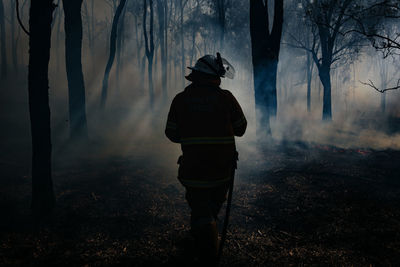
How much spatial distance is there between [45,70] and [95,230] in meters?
2.30

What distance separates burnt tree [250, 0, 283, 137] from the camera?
8602 millimetres

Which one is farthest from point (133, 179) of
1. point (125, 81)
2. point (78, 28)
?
point (125, 81)

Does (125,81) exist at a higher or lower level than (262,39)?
higher

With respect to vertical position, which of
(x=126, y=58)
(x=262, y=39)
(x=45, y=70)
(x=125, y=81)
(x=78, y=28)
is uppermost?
(x=126, y=58)

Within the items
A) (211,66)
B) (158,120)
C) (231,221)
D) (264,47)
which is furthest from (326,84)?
(211,66)

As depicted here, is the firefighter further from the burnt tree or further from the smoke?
the burnt tree

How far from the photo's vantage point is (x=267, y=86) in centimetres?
898

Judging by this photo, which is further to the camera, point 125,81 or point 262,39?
point 125,81

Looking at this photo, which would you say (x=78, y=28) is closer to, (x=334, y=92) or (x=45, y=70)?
(x=45, y=70)

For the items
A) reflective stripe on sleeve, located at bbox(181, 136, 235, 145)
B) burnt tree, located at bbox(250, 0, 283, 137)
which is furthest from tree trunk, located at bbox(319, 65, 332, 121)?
reflective stripe on sleeve, located at bbox(181, 136, 235, 145)

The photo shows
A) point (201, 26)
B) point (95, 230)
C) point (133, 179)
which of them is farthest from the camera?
point (201, 26)

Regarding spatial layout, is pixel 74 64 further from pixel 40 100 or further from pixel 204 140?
pixel 204 140

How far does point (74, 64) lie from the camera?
29.8ft

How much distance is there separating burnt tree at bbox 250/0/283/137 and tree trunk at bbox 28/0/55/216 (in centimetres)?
648
